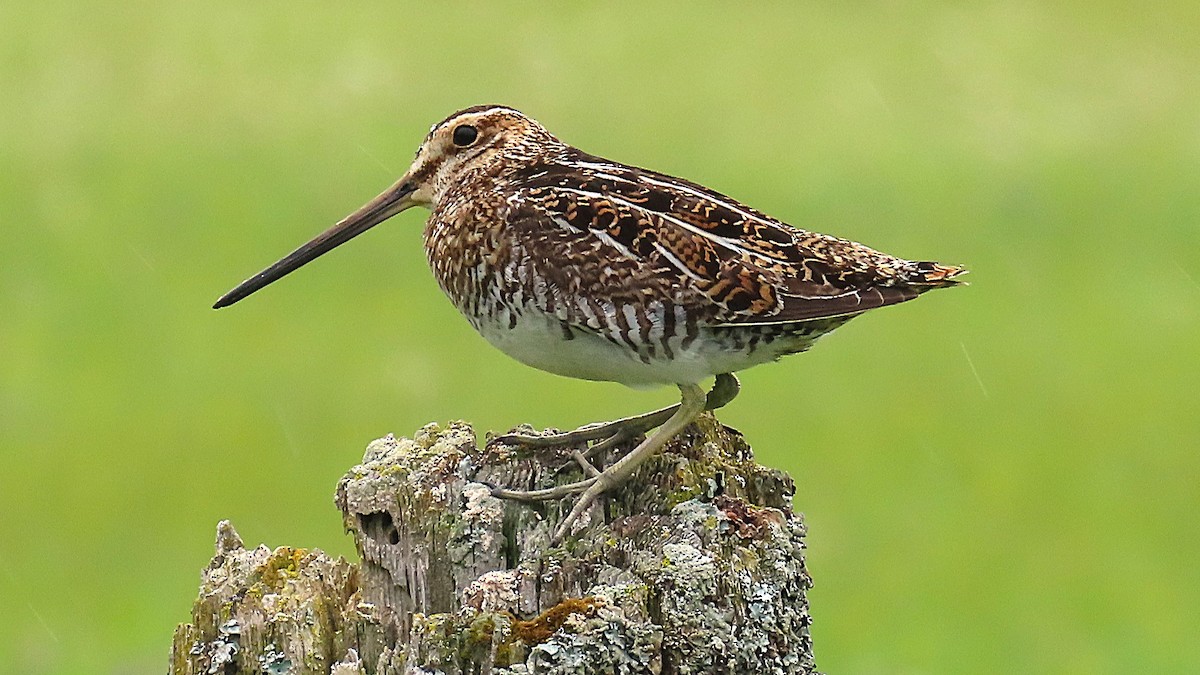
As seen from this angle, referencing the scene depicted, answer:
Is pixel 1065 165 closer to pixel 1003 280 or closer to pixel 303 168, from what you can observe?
pixel 1003 280

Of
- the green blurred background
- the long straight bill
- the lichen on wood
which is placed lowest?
the lichen on wood

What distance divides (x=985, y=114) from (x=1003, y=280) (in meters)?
3.36

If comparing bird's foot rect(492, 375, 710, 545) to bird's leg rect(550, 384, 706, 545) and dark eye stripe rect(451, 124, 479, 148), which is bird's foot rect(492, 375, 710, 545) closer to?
bird's leg rect(550, 384, 706, 545)

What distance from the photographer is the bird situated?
4496 millimetres

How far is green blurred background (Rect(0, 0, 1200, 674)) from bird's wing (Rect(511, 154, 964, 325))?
12.3 feet

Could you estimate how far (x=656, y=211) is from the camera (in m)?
4.61

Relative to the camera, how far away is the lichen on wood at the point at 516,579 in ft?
11.9

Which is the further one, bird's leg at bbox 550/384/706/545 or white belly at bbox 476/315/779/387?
white belly at bbox 476/315/779/387

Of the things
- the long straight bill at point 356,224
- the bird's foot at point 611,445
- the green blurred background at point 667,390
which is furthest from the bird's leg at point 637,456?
the green blurred background at point 667,390

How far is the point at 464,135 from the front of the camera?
17.4 ft

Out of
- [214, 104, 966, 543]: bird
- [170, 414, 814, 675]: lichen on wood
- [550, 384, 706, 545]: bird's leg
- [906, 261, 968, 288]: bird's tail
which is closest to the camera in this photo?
[170, 414, 814, 675]: lichen on wood

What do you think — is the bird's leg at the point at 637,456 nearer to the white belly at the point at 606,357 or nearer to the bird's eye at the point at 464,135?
the white belly at the point at 606,357

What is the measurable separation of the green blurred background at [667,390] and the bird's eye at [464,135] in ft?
11.8

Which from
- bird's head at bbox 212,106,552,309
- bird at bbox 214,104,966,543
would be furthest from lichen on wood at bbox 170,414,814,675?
bird's head at bbox 212,106,552,309
